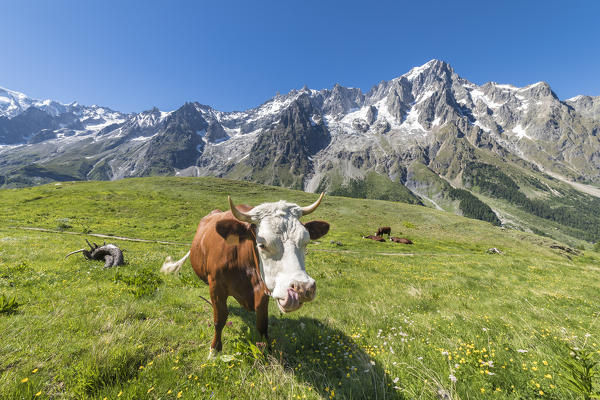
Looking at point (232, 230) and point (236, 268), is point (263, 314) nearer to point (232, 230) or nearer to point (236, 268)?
point (236, 268)

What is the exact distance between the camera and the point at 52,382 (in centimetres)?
354

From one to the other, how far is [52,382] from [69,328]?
6.21 ft

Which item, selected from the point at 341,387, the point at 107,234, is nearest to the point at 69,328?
the point at 341,387

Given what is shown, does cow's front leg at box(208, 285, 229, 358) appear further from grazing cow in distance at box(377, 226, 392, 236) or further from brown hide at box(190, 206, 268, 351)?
grazing cow in distance at box(377, 226, 392, 236)

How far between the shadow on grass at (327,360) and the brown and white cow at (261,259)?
2.68 ft

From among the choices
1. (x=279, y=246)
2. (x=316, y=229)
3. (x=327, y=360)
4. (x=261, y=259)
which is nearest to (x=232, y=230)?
(x=261, y=259)

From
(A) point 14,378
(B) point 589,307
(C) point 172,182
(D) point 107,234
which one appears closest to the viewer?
(A) point 14,378

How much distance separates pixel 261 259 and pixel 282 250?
0.53 metres

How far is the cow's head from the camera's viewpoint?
11.6ft

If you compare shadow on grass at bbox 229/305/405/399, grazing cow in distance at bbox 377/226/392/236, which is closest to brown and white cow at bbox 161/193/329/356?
shadow on grass at bbox 229/305/405/399

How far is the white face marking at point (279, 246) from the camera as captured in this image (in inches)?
149

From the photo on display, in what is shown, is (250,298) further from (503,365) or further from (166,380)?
(503,365)

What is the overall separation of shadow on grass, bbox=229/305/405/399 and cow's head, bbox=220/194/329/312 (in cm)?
153

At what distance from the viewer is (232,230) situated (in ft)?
15.0
